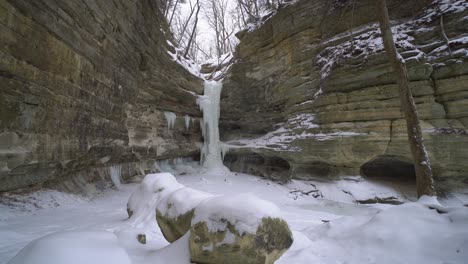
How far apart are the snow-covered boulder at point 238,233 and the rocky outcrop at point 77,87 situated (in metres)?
4.47

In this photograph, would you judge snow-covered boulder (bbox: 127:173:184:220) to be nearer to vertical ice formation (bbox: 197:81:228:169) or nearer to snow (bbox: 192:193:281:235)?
snow (bbox: 192:193:281:235)

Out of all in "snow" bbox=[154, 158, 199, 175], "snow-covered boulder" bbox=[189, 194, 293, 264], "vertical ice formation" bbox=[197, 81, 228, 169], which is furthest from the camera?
"vertical ice formation" bbox=[197, 81, 228, 169]

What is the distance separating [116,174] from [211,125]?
6.81 metres

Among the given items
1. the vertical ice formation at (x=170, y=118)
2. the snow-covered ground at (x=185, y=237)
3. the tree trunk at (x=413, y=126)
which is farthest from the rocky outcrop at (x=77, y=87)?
the tree trunk at (x=413, y=126)

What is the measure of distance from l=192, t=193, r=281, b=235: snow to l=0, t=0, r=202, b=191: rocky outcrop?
4.45m

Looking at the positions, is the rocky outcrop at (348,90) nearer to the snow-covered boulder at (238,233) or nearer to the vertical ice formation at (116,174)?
the vertical ice formation at (116,174)

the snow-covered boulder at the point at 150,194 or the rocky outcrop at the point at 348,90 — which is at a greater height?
the rocky outcrop at the point at 348,90

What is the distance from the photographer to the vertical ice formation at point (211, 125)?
537 inches

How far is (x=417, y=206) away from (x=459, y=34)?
731 centimetres

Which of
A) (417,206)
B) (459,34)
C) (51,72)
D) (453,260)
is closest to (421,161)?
(417,206)

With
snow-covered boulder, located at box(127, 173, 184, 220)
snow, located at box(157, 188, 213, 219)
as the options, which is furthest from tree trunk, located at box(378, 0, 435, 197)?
snow-covered boulder, located at box(127, 173, 184, 220)

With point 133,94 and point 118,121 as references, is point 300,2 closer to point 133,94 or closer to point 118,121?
point 133,94

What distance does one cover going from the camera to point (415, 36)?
25.5 ft

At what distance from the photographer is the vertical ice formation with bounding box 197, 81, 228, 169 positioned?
44.7 feet
